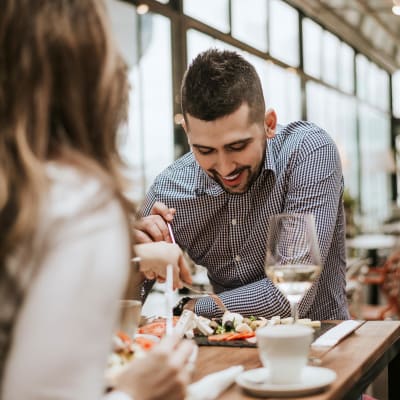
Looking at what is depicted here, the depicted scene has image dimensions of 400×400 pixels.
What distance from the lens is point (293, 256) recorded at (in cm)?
150

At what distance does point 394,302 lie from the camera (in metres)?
5.39

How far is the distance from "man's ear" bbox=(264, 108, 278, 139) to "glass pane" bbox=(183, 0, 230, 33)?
471 cm

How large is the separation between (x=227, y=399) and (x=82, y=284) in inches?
18.4

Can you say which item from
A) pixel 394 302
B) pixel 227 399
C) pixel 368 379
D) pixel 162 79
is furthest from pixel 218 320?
pixel 162 79

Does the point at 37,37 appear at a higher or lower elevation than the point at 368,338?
higher

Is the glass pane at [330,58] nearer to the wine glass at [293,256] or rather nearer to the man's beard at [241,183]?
the man's beard at [241,183]

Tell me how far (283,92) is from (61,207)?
8864 mm

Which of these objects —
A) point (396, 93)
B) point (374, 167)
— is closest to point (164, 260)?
point (374, 167)

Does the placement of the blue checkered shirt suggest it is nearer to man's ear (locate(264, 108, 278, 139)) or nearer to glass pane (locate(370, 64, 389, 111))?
man's ear (locate(264, 108, 278, 139))

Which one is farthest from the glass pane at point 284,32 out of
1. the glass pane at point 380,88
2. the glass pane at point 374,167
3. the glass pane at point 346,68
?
the glass pane at point 380,88

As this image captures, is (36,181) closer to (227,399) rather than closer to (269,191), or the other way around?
(227,399)

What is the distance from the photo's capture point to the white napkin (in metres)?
1.19

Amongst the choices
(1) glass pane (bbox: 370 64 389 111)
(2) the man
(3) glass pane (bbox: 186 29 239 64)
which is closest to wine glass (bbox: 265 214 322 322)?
(2) the man

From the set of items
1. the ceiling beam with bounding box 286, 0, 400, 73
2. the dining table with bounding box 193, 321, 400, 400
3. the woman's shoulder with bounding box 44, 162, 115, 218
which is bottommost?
the dining table with bounding box 193, 321, 400, 400
